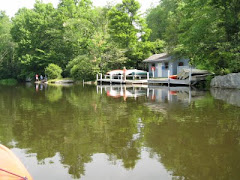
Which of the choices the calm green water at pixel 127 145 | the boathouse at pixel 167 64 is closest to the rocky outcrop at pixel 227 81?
the boathouse at pixel 167 64

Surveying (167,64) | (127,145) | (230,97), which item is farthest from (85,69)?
(127,145)

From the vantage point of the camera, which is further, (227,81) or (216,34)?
(216,34)

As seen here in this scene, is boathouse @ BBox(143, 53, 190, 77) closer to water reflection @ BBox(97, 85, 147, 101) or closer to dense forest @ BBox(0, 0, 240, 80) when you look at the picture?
dense forest @ BBox(0, 0, 240, 80)

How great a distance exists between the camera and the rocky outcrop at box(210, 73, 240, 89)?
21769mm

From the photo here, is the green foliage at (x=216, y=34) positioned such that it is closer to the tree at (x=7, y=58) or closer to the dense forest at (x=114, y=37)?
the dense forest at (x=114, y=37)

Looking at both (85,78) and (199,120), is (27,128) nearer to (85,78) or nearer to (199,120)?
(199,120)

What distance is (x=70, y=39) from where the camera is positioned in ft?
160

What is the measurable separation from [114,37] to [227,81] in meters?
24.5

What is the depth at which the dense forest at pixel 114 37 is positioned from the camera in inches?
917

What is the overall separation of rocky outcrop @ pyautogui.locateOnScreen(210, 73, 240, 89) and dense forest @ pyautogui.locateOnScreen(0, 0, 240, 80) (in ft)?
2.23

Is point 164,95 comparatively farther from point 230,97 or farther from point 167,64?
point 167,64

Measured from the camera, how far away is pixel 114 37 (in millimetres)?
43688

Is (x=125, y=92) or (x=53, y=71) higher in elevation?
(x=53, y=71)

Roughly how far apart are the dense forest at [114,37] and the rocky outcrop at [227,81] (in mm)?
679
